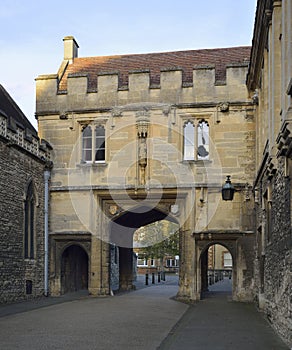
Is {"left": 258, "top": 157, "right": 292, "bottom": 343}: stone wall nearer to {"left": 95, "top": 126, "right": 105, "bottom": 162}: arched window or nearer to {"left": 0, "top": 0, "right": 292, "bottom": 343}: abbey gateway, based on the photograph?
{"left": 0, "top": 0, "right": 292, "bottom": 343}: abbey gateway

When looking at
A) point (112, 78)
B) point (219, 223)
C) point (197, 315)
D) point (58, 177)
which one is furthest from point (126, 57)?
point (197, 315)

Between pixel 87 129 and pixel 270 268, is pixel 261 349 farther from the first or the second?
pixel 87 129

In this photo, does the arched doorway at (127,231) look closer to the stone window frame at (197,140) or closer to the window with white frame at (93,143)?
the window with white frame at (93,143)

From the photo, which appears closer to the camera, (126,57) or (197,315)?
(197,315)

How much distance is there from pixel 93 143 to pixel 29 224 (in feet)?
12.6

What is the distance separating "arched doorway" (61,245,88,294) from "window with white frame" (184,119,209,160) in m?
5.92

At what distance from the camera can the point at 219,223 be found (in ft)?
68.1

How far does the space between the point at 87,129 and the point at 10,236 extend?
5.58 metres

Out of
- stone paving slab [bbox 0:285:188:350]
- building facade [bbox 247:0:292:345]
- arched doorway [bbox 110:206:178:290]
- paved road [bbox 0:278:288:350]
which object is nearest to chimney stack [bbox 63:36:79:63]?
arched doorway [bbox 110:206:178:290]

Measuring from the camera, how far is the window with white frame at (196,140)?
21.3 meters

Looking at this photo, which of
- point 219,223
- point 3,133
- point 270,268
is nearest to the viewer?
point 270,268

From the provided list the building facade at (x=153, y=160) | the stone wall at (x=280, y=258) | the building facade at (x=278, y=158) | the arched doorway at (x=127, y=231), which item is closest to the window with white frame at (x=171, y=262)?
the arched doorway at (x=127, y=231)

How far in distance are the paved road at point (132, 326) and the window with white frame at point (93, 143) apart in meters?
5.63

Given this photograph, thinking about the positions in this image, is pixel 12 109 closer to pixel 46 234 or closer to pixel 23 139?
pixel 23 139
